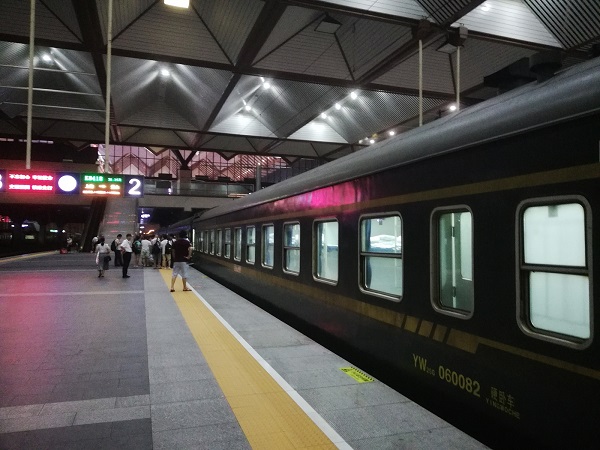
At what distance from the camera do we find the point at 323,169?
248 inches

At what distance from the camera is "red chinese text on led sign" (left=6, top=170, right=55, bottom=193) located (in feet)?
35.7

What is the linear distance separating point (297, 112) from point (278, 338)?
66.7ft

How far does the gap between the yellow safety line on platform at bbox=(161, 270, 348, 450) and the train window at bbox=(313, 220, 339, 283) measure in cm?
147

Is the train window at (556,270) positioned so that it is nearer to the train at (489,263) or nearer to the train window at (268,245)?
the train at (489,263)

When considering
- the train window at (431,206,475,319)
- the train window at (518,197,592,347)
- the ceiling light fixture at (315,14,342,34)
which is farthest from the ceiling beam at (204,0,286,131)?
the train window at (518,197,592,347)

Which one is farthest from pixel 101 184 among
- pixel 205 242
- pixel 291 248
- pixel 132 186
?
pixel 291 248

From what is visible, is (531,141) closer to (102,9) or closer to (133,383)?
(133,383)

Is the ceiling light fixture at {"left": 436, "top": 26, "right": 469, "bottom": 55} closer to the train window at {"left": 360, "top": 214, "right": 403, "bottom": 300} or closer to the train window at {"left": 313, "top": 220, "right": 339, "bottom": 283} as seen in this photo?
the train window at {"left": 313, "top": 220, "right": 339, "bottom": 283}

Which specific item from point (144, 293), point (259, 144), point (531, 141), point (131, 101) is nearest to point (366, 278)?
point (531, 141)

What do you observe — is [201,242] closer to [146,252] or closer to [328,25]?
[146,252]

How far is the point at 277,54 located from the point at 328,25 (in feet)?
8.35

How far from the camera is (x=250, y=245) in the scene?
401 inches

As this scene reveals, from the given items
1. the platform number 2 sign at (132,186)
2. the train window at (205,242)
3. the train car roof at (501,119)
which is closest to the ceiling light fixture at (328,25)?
the platform number 2 sign at (132,186)

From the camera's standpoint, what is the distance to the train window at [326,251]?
19.1 ft
